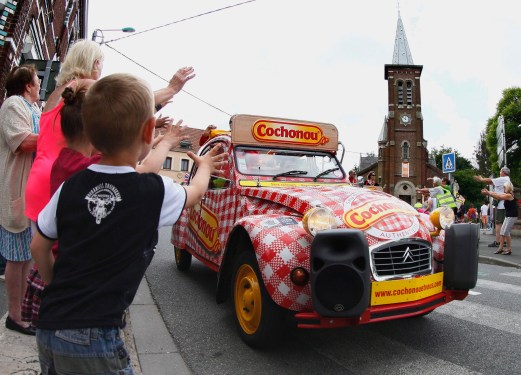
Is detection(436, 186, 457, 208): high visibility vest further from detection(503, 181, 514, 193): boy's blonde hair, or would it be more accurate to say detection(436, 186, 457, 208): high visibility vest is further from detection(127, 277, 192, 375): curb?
detection(127, 277, 192, 375): curb

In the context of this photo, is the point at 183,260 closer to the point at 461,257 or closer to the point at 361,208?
the point at 361,208

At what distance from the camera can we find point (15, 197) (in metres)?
2.80

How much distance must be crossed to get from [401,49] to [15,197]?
57532 mm

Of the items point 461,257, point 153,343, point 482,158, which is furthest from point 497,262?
point 482,158

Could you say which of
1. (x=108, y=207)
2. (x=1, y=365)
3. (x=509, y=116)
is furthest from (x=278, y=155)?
(x=509, y=116)

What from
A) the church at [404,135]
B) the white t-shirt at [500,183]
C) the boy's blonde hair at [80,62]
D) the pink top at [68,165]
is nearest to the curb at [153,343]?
the pink top at [68,165]

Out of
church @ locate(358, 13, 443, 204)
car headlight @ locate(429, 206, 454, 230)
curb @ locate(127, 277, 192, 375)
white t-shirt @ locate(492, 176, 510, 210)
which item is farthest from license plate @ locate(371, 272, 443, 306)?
church @ locate(358, 13, 443, 204)

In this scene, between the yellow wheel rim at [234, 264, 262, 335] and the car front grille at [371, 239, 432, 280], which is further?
the yellow wheel rim at [234, 264, 262, 335]

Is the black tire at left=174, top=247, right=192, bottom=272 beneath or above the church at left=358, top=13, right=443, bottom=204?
beneath

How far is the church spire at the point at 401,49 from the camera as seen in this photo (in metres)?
52.8

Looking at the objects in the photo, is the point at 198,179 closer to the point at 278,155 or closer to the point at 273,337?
the point at 273,337

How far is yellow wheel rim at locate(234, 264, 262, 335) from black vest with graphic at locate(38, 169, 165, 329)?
1.90 metres

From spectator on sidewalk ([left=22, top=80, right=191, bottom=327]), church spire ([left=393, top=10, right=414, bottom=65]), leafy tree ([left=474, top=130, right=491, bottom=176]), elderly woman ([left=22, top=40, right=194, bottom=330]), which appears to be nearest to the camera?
spectator on sidewalk ([left=22, top=80, right=191, bottom=327])

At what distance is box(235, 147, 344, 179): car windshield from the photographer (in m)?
4.57
